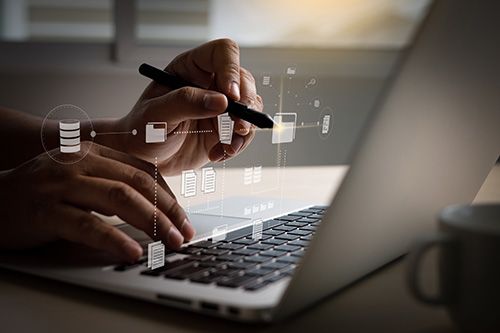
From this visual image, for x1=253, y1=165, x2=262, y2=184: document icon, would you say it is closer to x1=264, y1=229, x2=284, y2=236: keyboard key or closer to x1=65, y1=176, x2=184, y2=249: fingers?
x1=264, y1=229, x2=284, y2=236: keyboard key

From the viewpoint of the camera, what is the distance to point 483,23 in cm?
53

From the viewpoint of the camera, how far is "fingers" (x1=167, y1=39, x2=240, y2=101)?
0.66 meters

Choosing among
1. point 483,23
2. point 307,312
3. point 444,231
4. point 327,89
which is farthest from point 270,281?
point 327,89

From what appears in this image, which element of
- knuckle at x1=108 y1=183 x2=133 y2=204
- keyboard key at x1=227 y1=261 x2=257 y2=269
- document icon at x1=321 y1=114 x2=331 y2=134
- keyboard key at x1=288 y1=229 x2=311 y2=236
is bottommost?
keyboard key at x1=288 y1=229 x2=311 y2=236

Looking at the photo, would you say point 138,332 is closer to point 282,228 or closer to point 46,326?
point 46,326

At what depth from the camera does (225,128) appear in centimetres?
68

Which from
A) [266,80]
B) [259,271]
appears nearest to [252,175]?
[266,80]

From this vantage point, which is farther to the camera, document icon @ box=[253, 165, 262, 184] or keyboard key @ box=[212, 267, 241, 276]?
document icon @ box=[253, 165, 262, 184]

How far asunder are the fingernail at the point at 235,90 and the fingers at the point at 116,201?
18cm

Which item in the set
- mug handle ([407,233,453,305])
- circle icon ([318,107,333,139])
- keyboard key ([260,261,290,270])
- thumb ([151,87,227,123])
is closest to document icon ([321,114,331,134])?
circle icon ([318,107,333,139])

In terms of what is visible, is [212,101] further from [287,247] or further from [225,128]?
[287,247]

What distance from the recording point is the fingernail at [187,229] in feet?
2.01

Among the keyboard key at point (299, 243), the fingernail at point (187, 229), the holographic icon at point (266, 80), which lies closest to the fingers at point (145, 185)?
the fingernail at point (187, 229)

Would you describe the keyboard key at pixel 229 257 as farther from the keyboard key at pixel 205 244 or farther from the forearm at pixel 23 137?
the forearm at pixel 23 137
